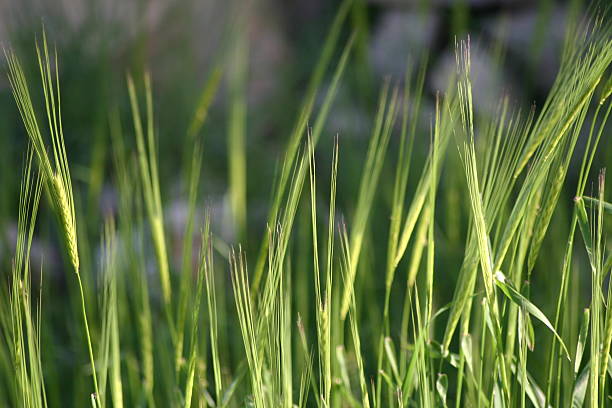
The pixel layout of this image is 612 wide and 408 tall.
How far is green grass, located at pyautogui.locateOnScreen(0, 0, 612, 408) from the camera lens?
0.51 m

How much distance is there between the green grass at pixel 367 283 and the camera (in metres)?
Result: 0.51

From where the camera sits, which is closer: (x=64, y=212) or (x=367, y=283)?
(x=64, y=212)

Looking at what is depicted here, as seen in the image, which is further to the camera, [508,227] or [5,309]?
[5,309]

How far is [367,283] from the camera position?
3.15 ft

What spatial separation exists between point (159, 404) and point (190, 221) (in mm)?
253

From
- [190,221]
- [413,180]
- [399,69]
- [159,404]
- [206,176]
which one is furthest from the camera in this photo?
[399,69]

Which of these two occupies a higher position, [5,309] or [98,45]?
[98,45]

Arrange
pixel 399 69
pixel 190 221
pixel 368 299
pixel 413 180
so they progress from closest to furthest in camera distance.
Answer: pixel 190 221
pixel 368 299
pixel 413 180
pixel 399 69

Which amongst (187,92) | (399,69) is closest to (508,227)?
(187,92)

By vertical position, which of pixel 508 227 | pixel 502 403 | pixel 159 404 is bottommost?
pixel 159 404

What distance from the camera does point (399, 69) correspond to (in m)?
1.82

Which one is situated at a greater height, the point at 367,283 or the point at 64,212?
the point at 64,212

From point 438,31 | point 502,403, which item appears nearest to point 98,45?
point 438,31

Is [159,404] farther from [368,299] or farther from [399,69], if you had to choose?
[399,69]
